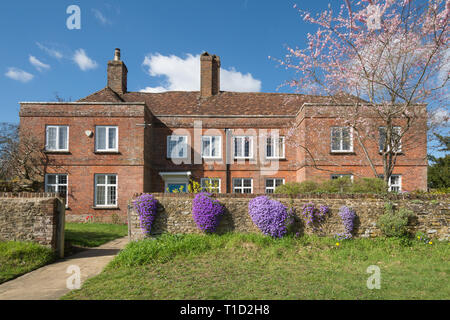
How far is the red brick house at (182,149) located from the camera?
56.9 ft

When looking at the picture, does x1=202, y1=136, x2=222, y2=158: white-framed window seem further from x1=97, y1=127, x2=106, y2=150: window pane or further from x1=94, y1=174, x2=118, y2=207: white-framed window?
x1=97, y1=127, x2=106, y2=150: window pane

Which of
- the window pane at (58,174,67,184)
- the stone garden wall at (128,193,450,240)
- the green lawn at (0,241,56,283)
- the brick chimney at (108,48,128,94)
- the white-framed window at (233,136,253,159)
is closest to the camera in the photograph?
the green lawn at (0,241,56,283)

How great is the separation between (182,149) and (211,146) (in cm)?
195

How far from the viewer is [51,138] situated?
17.7m

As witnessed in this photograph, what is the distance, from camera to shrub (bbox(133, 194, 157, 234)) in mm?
9203

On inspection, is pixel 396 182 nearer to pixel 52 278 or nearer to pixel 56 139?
pixel 52 278

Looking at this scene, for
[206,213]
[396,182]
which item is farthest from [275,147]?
[206,213]

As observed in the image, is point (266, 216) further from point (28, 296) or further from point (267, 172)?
point (267, 172)

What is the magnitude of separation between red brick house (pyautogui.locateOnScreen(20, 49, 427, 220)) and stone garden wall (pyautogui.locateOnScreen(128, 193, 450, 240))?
6.08m

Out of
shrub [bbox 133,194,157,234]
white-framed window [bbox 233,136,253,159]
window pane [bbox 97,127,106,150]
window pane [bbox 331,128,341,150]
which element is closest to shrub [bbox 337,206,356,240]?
shrub [bbox 133,194,157,234]

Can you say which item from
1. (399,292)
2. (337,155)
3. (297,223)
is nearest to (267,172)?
(337,155)

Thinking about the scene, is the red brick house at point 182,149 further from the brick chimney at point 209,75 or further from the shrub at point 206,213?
the shrub at point 206,213
